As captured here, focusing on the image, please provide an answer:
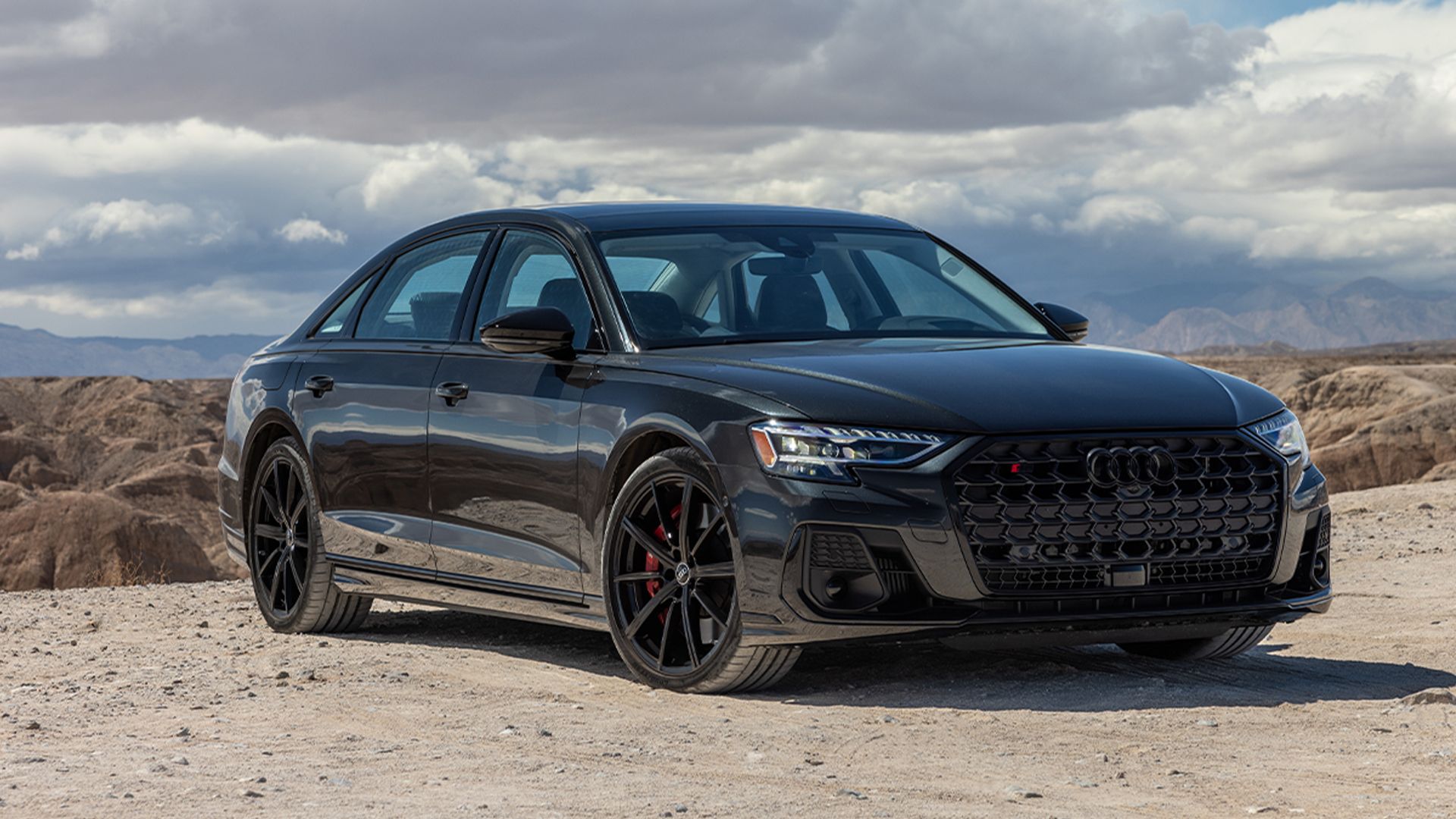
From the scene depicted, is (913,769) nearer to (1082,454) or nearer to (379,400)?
(1082,454)

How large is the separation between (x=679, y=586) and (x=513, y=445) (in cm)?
105

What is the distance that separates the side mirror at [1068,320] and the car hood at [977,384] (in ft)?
3.48

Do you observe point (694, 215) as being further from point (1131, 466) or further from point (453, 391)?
point (1131, 466)

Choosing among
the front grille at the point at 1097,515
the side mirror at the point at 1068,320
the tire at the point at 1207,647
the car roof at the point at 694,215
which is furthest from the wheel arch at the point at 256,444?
the front grille at the point at 1097,515

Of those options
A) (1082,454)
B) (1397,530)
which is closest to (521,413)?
(1082,454)

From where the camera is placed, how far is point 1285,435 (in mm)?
6758

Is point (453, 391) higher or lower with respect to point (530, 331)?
lower

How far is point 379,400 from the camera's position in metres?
8.20

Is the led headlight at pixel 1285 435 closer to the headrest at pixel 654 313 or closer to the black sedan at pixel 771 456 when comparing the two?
the black sedan at pixel 771 456

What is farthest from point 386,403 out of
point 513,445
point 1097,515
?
point 1097,515

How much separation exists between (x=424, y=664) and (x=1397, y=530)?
25.6 feet

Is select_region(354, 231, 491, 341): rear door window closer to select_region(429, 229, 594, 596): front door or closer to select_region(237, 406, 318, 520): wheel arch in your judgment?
select_region(429, 229, 594, 596): front door

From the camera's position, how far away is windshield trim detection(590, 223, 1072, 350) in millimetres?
7133

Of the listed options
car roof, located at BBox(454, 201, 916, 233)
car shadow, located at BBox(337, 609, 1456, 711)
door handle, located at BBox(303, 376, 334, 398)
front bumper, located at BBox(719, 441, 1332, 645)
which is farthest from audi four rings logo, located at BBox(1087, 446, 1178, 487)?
door handle, located at BBox(303, 376, 334, 398)
